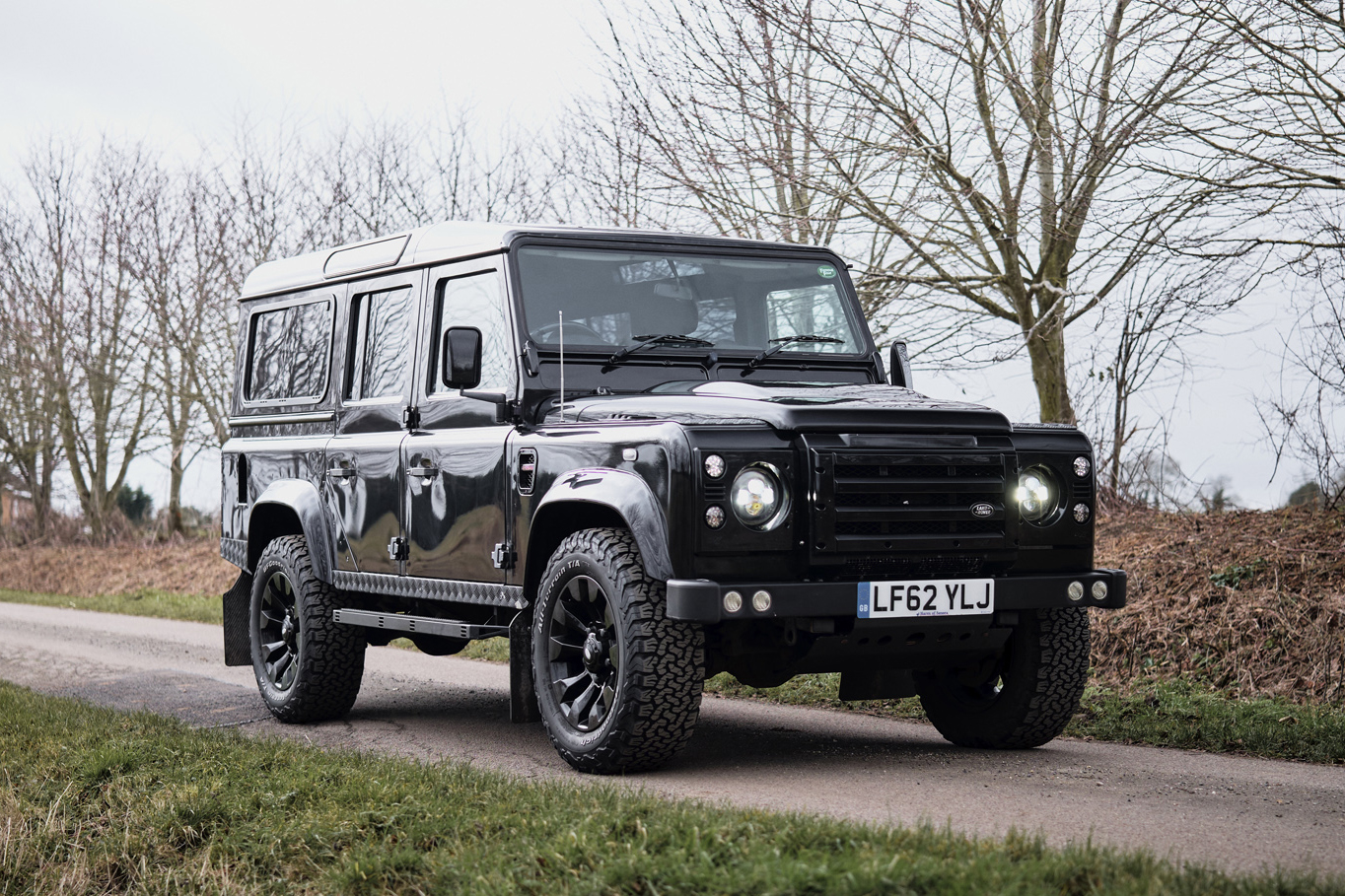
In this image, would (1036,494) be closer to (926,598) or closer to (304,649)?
(926,598)

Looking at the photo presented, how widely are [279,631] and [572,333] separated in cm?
317

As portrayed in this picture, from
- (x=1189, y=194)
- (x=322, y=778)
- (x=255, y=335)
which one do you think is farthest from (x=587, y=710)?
(x=1189, y=194)

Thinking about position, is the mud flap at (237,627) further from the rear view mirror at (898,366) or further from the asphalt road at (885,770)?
the rear view mirror at (898,366)

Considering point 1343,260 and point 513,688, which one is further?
point 1343,260

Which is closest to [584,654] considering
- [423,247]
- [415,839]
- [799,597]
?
[799,597]

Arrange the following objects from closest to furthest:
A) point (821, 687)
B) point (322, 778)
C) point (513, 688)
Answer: point (322, 778)
point (513, 688)
point (821, 687)

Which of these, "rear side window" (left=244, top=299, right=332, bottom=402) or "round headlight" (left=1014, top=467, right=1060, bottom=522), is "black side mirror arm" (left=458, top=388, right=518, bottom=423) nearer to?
"rear side window" (left=244, top=299, right=332, bottom=402)

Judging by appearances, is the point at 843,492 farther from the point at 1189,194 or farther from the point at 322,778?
the point at 1189,194

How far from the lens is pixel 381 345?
26.9ft

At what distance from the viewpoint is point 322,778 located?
613cm

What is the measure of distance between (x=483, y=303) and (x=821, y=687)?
12.0ft

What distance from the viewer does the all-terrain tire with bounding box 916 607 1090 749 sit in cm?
673

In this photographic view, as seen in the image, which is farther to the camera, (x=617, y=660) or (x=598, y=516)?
(x=598, y=516)

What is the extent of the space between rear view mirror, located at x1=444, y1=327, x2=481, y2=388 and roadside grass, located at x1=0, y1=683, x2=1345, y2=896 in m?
1.74
